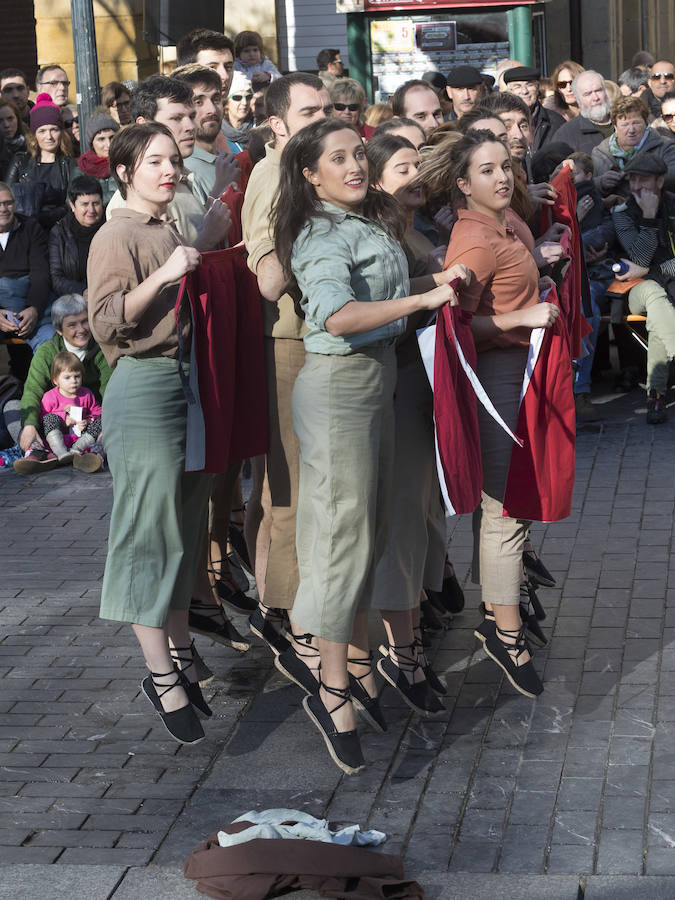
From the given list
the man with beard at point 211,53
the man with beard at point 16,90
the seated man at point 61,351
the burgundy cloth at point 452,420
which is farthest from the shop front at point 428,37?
the burgundy cloth at point 452,420

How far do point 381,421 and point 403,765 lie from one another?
117cm

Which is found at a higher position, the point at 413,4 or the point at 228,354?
the point at 413,4

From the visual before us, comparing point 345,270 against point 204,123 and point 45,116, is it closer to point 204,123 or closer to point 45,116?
point 204,123

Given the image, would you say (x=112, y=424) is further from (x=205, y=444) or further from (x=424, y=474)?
(x=424, y=474)

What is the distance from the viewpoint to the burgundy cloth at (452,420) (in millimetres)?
5113

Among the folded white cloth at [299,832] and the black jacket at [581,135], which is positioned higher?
the black jacket at [581,135]

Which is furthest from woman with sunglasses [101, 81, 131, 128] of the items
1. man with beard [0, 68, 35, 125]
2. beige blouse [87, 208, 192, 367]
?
beige blouse [87, 208, 192, 367]

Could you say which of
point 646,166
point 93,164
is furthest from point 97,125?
point 646,166

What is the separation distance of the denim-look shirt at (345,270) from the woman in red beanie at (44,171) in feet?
24.2

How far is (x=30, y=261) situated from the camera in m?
11.2

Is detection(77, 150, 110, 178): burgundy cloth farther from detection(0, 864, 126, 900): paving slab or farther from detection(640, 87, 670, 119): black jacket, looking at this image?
detection(0, 864, 126, 900): paving slab

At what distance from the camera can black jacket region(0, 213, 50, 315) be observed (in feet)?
36.6

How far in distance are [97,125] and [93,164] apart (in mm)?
341

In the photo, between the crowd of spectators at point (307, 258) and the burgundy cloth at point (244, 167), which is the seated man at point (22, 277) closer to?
the crowd of spectators at point (307, 258)
